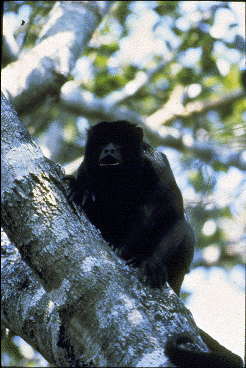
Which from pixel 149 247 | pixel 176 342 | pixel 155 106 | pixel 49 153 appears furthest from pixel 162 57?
pixel 176 342

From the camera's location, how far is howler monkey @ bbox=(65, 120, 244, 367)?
3.27 meters

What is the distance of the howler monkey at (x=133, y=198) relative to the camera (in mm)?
3271

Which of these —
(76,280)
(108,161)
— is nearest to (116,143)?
(108,161)

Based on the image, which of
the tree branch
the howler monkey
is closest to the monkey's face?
the howler monkey

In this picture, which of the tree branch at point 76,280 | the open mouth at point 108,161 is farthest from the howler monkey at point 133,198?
the tree branch at point 76,280

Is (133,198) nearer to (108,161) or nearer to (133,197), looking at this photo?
(133,197)

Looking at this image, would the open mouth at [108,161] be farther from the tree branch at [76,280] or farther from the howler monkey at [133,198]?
the tree branch at [76,280]

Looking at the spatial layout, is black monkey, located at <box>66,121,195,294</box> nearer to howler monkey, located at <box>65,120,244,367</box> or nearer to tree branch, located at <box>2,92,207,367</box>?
howler monkey, located at <box>65,120,244,367</box>

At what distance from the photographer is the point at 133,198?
3715 millimetres

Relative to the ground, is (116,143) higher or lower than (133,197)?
higher

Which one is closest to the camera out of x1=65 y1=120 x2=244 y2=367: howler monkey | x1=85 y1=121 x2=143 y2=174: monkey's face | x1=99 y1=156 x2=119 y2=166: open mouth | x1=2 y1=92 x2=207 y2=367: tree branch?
x1=2 y1=92 x2=207 y2=367: tree branch

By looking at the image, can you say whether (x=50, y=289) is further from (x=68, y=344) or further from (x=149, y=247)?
(x=149, y=247)

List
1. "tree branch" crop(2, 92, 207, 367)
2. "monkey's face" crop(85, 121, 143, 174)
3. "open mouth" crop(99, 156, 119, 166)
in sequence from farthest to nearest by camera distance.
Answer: "monkey's face" crop(85, 121, 143, 174), "open mouth" crop(99, 156, 119, 166), "tree branch" crop(2, 92, 207, 367)

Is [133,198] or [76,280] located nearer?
[76,280]
